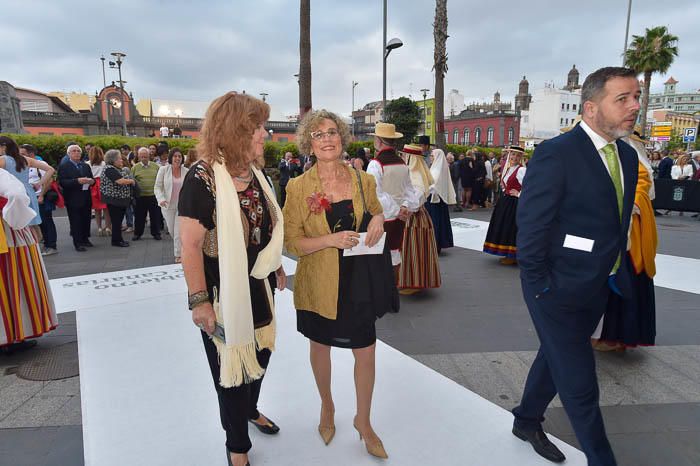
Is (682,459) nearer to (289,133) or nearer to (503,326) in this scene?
(503,326)

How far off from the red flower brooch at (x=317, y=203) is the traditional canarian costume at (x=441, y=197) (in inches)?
152

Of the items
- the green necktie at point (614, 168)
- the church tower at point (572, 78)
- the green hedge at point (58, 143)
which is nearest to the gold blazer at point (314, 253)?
the green necktie at point (614, 168)

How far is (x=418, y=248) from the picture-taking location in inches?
186

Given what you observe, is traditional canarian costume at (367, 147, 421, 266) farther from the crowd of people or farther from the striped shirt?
the striped shirt

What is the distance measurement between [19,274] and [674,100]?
156872 millimetres

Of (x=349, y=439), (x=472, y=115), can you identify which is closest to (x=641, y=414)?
(x=349, y=439)

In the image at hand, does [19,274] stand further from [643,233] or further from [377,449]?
[643,233]

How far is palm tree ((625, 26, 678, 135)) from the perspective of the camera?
25.6 metres

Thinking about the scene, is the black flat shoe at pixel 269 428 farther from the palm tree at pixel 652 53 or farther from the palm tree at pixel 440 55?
the palm tree at pixel 652 53

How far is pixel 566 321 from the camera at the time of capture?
1809mm

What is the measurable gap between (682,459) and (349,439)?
1639 mm

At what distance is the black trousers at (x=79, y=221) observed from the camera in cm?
719

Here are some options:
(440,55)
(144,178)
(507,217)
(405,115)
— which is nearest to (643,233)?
(507,217)

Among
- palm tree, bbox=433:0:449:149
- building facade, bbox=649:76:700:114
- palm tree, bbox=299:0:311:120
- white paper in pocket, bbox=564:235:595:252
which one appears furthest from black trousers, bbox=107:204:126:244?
building facade, bbox=649:76:700:114
